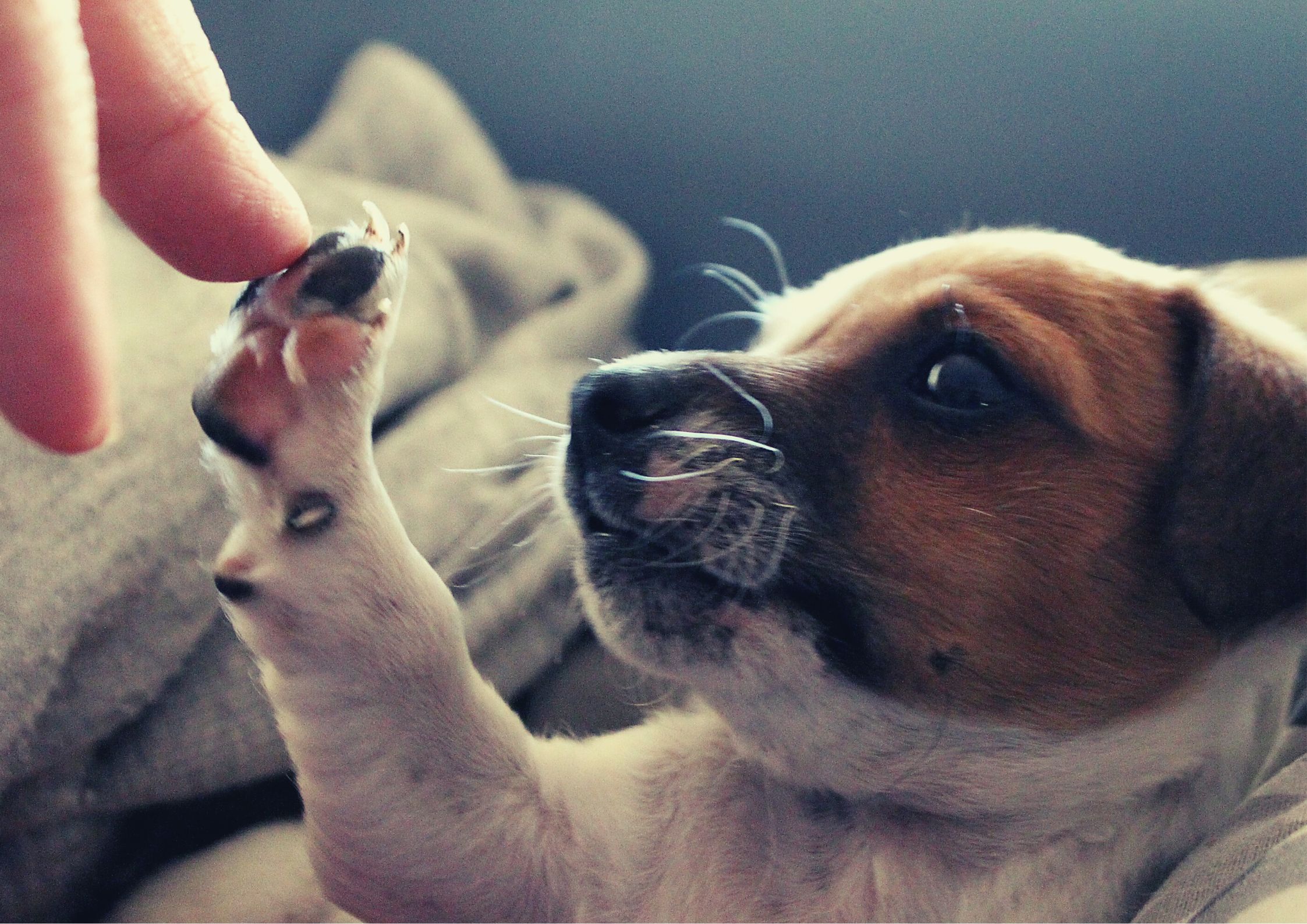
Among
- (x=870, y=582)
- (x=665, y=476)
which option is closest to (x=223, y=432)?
(x=665, y=476)

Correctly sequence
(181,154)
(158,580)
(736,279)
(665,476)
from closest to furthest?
(181,154) < (665,476) < (158,580) < (736,279)

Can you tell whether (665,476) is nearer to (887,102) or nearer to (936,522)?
(936,522)

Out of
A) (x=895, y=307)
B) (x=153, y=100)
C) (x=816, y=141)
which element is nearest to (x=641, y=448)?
(x=895, y=307)

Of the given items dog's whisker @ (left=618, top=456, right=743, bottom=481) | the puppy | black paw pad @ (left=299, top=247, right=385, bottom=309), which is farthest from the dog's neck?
black paw pad @ (left=299, top=247, right=385, bottom=309)

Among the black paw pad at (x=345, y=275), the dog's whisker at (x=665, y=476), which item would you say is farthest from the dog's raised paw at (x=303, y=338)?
the dog's whisker at (x=665, y=476)

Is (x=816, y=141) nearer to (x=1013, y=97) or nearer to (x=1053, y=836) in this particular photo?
(x=1013, y=97)

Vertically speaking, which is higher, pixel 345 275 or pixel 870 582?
pixel 345 275

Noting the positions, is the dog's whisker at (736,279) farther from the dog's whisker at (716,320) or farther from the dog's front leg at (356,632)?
the dog's front leg at (356,632)

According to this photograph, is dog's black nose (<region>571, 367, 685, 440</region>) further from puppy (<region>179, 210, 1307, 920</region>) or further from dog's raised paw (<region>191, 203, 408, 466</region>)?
dog's raised paw (<region>191, 203, 408, 466</region>)
